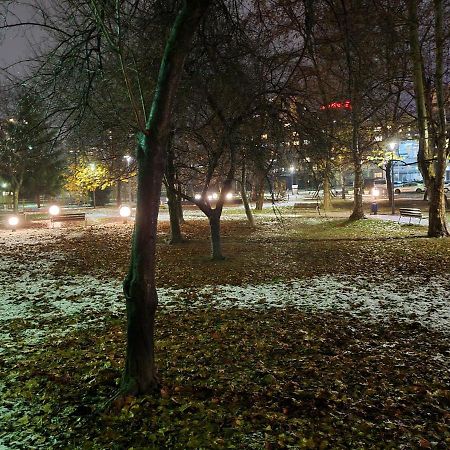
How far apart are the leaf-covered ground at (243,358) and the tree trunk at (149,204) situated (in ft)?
1.45

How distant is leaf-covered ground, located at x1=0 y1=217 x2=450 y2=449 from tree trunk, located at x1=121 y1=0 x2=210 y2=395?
0.44 metres

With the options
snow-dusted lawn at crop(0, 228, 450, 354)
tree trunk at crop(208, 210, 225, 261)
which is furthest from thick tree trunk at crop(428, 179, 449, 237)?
tree trunk at crop(208, 210, 225, 261)

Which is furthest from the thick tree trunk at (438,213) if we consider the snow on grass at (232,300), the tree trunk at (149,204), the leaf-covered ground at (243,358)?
the tree trunk at (149,204)

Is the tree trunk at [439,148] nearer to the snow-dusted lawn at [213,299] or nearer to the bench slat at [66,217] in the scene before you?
the snow-dusted lawn at [213,299]

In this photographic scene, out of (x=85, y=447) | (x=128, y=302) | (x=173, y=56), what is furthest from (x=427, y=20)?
(x=85, y=447)

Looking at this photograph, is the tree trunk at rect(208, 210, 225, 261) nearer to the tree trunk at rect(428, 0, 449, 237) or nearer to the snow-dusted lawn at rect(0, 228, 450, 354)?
the snow-dusted lawn at rect(0, 228, 450, 354)

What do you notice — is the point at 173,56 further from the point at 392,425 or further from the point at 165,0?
the point at 392,425

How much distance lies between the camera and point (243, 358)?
5.33m

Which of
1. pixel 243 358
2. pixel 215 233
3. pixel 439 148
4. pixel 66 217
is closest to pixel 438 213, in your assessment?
pixel 439 148

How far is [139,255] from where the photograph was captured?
13.5 feet

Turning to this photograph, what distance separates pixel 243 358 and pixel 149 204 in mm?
2484

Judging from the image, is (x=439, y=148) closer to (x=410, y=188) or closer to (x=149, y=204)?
(x=149, y=204)

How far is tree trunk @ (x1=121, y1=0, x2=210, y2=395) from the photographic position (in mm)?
3928

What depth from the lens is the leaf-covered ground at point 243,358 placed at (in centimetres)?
369
